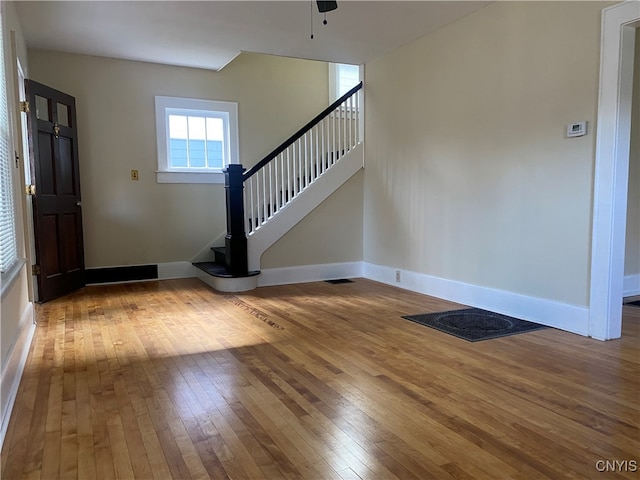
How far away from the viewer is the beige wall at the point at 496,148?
3207 mm

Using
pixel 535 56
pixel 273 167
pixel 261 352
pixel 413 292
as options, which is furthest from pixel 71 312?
pixel 535 56

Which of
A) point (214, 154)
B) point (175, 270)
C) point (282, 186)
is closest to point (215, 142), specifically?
point (214, 154)

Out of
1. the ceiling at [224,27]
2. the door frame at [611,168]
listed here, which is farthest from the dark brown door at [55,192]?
the door frame at [611,168]

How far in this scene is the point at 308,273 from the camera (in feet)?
18.0

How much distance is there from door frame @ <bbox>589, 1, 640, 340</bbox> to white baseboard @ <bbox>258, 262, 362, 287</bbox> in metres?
3.00

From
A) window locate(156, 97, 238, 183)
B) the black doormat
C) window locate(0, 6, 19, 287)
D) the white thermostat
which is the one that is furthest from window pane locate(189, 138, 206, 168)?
the white thermostat

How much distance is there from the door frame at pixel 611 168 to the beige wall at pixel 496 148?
0.08 m

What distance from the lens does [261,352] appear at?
2.95 m

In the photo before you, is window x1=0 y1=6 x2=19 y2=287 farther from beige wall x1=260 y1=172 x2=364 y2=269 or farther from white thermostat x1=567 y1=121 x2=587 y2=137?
white thermostat x1=567 y1=121 x2=587 y2=137

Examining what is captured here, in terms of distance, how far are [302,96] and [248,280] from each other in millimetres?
2924

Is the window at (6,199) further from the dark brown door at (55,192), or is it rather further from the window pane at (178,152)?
the window pane at (178,152)

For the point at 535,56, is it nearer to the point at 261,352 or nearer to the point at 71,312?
the point at 261,352

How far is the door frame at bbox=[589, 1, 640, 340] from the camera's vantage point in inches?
114

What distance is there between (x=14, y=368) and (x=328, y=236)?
3688 millimetres
